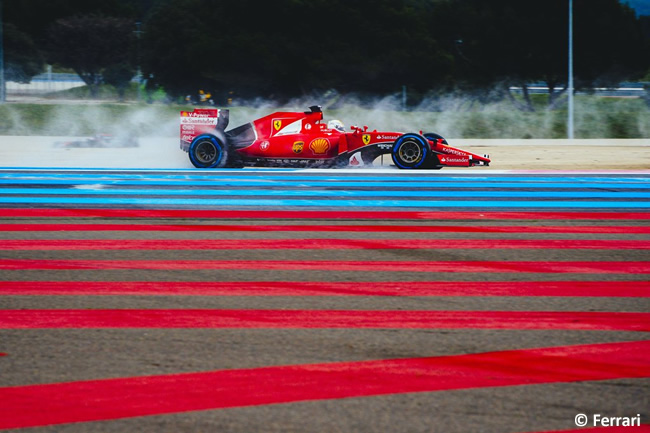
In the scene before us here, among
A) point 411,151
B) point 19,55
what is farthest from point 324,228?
point 19,55

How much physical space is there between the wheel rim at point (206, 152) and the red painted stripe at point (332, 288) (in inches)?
354

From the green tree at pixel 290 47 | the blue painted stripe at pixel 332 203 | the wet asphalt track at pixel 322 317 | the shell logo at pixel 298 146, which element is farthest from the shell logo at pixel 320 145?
the green tree at pixel 290 47

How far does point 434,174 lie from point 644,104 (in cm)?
2072

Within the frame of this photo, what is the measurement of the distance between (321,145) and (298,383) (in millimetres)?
10562

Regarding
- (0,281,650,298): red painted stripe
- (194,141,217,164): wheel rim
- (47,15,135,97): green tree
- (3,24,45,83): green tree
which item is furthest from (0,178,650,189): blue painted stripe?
(3,24,45,83): green tree

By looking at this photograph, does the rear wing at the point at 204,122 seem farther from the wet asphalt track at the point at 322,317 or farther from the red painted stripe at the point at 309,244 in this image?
the red painted stripe at the point at 309,244

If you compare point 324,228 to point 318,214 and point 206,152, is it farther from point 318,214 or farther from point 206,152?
point 206,152

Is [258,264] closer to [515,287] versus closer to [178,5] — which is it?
[515,287]

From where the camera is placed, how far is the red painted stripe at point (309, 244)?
27.4 feet

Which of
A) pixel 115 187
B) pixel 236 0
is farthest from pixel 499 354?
pixel 236 0

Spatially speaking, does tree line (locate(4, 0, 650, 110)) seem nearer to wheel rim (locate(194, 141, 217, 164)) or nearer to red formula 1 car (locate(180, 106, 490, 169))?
red formula 1 car (locate(180, 106, 490, 169))

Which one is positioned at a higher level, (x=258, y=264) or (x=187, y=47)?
(x=187, y=47)

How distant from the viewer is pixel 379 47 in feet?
130

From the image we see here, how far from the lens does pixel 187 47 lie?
128 ft
